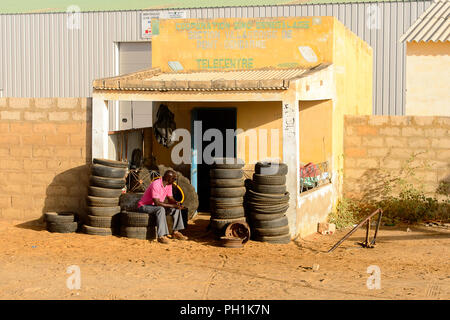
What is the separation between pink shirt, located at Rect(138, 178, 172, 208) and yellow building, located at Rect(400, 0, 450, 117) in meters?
9.72

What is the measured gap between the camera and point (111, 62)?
2728 centimetres

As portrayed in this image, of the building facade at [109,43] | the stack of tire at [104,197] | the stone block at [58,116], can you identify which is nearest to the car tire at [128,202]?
the stack of tire at [104,197]

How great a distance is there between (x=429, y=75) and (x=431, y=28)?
133cm

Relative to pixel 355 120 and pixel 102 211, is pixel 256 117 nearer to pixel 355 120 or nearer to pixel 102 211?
pixel 355 120

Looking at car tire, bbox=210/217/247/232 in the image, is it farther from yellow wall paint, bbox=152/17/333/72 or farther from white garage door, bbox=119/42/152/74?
white garage door, bbox=119/42/152/74

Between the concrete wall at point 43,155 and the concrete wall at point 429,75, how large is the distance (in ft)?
34.3

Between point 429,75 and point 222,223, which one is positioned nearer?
point 222,223

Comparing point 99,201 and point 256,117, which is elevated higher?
point 256,117

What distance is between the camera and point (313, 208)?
14.7 meters

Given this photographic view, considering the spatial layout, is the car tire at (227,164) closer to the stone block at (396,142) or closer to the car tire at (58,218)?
the car tire at (58,218)

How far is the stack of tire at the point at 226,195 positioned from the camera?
514 inches

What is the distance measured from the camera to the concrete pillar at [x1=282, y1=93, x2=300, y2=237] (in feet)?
43.4

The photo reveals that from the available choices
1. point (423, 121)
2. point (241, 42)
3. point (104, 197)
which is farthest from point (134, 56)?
point (104, 197)

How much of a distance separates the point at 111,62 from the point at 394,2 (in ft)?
34.6
